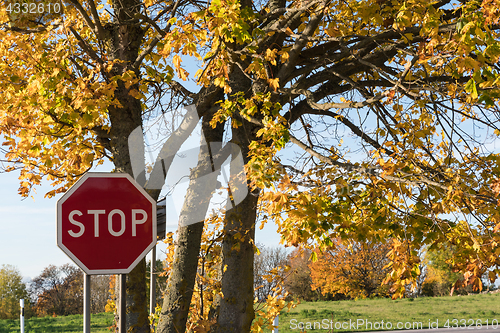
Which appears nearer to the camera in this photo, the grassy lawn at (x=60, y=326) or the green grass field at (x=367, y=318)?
the grassy lawn at (x=60, y=326)

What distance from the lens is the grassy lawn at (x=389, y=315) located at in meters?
15.5

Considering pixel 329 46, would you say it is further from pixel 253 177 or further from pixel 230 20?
pixel 253 177

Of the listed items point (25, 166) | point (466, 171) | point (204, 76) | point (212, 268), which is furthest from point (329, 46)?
point (25, 166)

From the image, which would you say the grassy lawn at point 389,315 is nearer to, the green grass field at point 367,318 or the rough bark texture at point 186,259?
the green grass field at point 367,318

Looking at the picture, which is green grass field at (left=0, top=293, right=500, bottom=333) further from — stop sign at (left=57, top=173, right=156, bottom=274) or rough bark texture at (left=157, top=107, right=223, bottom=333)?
stop sign at (left=57, top=173, right=156, bottom=274)

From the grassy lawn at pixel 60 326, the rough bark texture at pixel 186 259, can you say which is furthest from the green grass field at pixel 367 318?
the rough bark texture at pixel 186 259

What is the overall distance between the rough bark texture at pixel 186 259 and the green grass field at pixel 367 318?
9611 mm

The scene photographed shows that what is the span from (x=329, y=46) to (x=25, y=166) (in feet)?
17.5

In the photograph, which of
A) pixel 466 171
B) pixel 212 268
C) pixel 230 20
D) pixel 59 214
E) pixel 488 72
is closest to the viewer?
pixel 59 214

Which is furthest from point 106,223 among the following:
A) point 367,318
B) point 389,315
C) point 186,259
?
point 389,315

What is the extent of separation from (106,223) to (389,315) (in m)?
16.9

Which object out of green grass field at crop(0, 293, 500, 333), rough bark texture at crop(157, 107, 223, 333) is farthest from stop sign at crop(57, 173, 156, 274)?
A: green grass field at crop(0, 293, 500, 333)

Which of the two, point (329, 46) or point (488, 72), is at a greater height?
point (329, 46)

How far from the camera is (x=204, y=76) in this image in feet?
16.1
